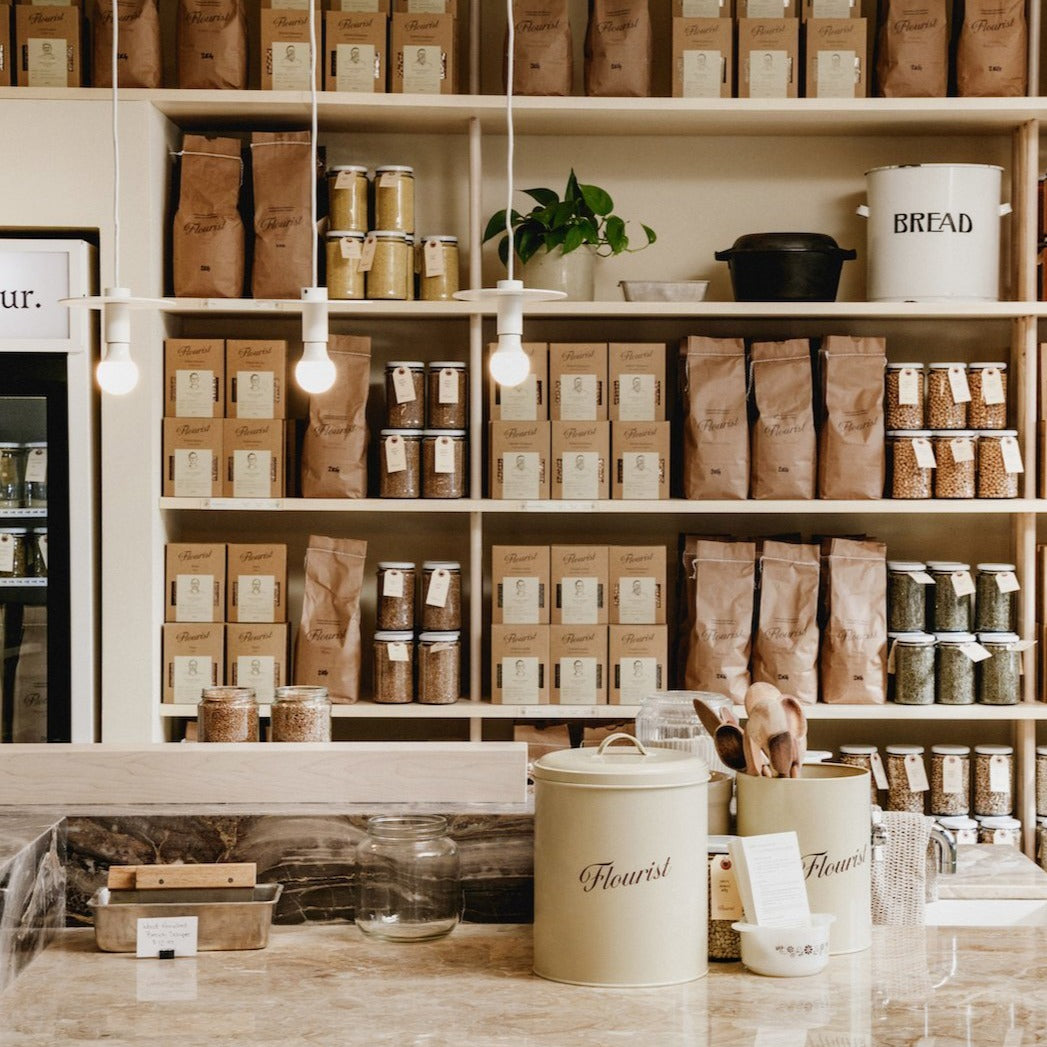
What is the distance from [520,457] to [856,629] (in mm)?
957

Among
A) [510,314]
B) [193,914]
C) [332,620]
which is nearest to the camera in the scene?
[193,914]

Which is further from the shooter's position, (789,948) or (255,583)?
(255,583)

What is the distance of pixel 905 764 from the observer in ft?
11.1

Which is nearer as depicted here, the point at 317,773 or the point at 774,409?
the point at 317,773

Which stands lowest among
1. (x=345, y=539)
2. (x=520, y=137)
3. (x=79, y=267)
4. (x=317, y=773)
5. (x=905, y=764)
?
(x=905, y=764)

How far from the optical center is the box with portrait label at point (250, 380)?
3.36 m

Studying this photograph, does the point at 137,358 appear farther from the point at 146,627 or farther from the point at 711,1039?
the point at 711,1039

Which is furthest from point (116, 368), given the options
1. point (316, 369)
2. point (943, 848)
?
point (943, 848)

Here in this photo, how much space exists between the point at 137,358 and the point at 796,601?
1.78 metres

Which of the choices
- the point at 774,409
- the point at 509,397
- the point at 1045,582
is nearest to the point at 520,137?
the point at 509,397

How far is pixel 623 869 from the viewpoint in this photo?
1.48m

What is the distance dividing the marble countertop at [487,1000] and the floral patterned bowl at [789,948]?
1 cm

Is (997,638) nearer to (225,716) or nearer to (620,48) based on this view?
(620,48)

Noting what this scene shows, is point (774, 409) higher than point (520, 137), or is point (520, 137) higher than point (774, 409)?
point (520, 137)
